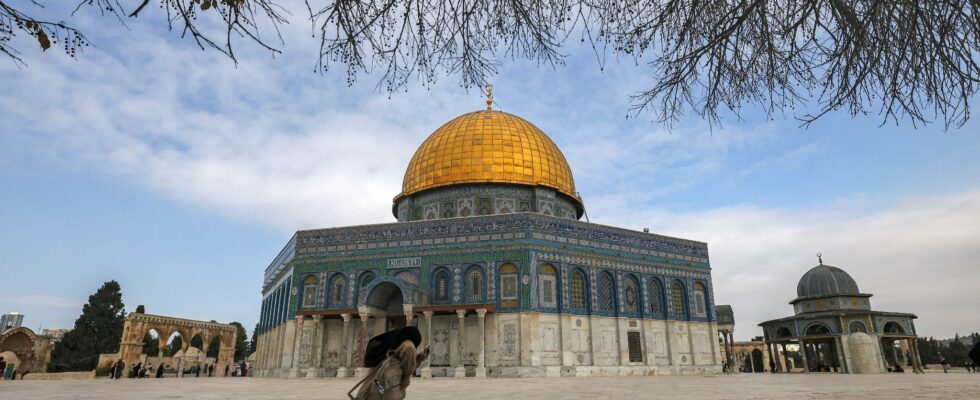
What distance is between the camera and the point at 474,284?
20.2 m

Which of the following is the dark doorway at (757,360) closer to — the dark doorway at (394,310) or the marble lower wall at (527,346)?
the marble lower wall at (527,346)

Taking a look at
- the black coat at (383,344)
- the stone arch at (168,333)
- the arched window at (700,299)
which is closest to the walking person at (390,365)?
the black coat at (383,344)

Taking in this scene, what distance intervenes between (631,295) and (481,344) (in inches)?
268

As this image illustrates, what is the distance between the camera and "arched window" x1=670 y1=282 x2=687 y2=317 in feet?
74.1

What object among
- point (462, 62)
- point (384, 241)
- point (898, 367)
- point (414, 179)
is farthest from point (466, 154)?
point (898, 367)

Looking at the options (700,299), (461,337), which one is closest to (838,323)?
(700,299)

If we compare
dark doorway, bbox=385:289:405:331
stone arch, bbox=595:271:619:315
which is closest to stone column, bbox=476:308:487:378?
dark doorway, bbox=385:289:405:331

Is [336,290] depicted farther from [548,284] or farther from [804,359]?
[804,359]

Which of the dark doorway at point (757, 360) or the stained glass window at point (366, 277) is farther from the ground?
the stained glass window at point (366, 277)

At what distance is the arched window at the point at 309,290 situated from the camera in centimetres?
2141

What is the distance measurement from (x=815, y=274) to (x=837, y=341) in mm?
4353

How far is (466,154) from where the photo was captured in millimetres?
24562

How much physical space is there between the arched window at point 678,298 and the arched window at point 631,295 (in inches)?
71.1

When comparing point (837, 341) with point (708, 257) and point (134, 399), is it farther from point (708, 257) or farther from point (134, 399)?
point (134, 399)
